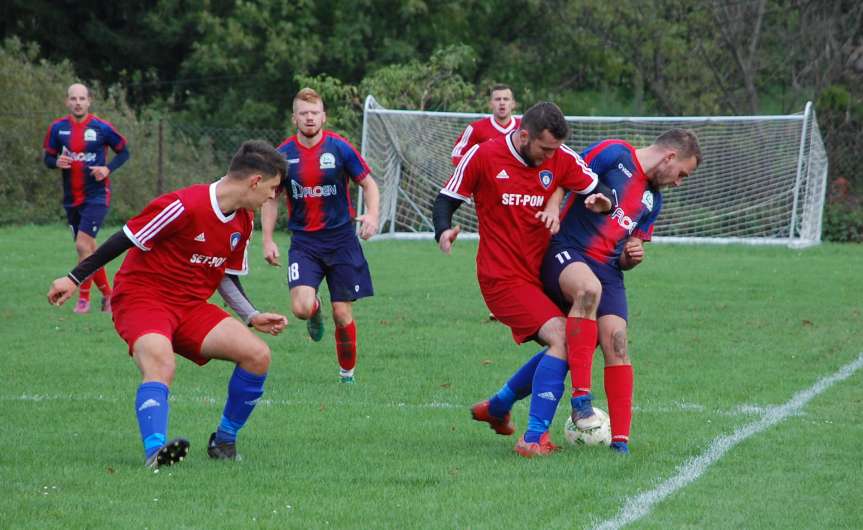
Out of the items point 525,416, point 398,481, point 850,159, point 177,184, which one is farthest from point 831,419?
point 177,184

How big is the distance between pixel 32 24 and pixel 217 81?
542cm

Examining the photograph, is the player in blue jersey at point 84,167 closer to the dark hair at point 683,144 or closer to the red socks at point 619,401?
the red socks at point 619,401

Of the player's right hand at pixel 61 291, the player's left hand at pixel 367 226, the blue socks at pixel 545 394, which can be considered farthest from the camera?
the player's left hand at pixel 367 226

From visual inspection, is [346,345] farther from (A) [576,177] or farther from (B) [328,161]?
(A) [576,177]

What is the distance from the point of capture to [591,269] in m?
6.73

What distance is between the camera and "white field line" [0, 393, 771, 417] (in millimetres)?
7809

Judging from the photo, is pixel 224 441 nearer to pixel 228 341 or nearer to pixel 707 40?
pixel 228 341

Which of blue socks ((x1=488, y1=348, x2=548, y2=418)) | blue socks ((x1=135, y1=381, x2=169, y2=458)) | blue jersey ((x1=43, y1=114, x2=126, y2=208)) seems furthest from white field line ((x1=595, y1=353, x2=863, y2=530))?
blue jersey ((x1=43, y1=114, x2=126, y2=208))

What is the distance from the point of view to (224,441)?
6355 millimetres

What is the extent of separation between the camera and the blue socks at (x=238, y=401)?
6.29 metres

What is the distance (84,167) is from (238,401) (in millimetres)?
7529

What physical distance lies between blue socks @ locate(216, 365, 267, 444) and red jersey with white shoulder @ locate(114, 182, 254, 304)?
0.47m

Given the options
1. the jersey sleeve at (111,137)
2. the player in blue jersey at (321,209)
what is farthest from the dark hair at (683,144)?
the jersey sleeve at (111,137)

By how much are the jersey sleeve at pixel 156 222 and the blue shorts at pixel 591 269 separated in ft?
6.40
